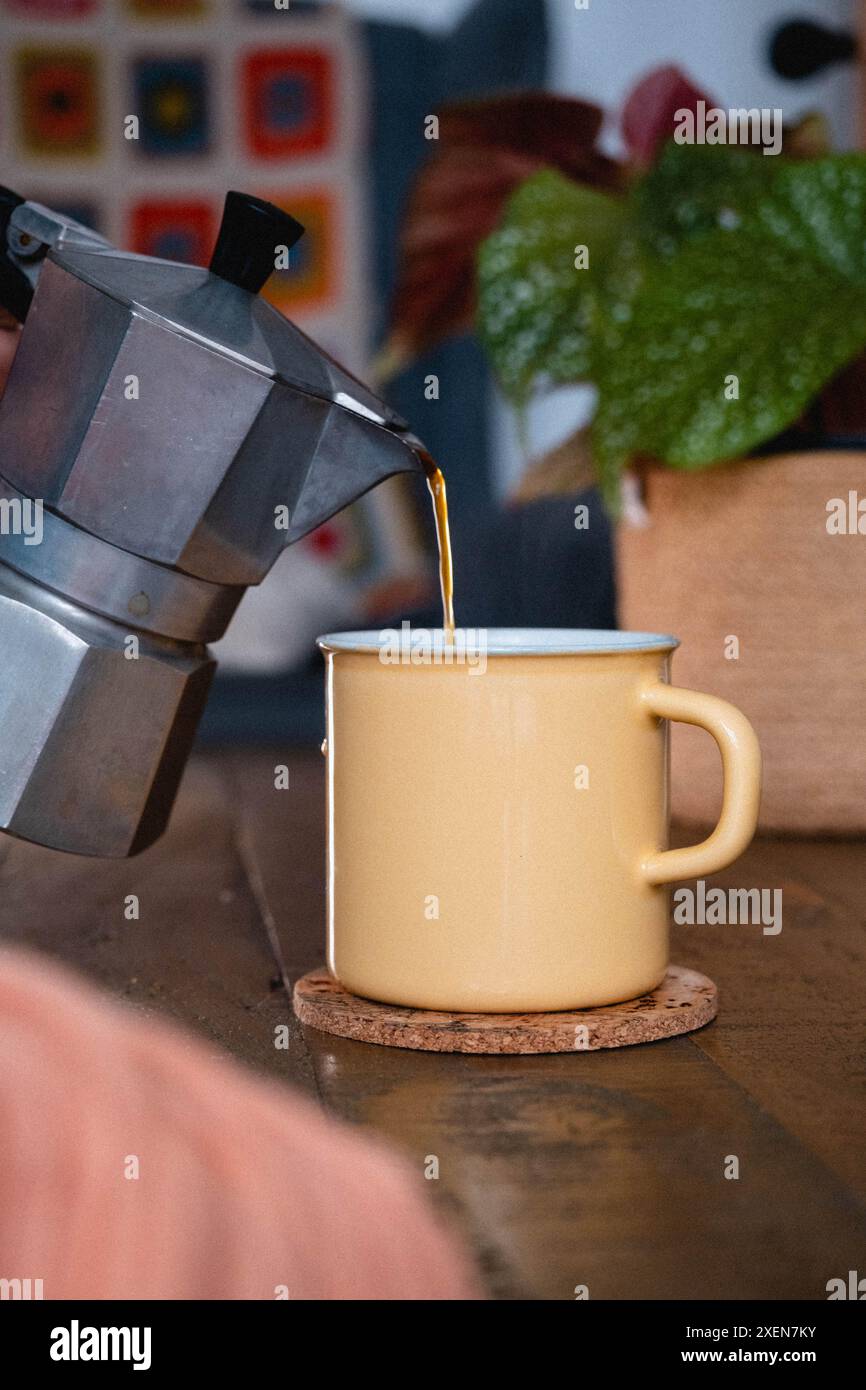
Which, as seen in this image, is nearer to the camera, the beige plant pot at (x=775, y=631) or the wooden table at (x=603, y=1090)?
the wooden table at (x=603, y=1090)

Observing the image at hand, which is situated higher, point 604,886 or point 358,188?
point 358,188

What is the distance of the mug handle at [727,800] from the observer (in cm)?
46

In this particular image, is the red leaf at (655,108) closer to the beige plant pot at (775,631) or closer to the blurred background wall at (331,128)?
the beige plant pot at (775,631)

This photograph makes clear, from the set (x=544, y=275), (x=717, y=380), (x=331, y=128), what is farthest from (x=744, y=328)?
(x=331, y=128)

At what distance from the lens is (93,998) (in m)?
0.48

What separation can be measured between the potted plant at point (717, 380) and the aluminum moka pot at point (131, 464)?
311 millimetres

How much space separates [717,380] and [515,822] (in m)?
0.37

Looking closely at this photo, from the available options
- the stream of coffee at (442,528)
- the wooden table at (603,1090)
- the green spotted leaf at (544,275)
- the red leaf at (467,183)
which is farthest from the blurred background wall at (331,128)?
the stream of coffee at (442,528)

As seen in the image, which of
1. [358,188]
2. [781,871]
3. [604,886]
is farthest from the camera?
[358,188]

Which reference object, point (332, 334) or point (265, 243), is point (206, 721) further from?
point (265, 243)
